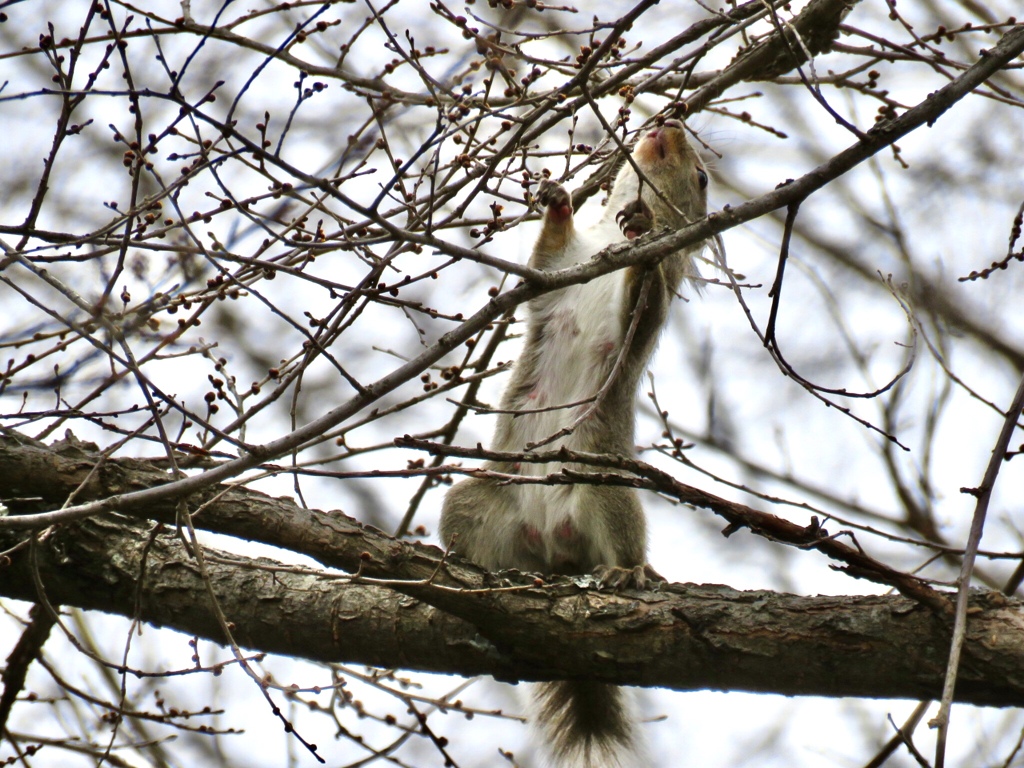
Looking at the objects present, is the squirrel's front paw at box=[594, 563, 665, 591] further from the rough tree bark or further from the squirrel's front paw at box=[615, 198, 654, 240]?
the squirrel's front paw at box=[615, 198, 654, 240]

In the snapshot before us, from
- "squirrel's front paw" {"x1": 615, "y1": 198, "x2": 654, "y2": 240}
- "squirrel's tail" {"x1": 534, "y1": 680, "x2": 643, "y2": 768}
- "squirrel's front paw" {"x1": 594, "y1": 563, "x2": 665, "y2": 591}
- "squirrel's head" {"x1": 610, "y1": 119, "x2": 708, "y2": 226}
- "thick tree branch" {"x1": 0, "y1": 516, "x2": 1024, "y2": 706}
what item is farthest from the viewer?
"squirrel's head" {"x1": 610, "y1": 119, "x2": 708, "y2": 226}

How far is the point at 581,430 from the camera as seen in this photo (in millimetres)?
5035

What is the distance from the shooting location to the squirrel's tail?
4578mm

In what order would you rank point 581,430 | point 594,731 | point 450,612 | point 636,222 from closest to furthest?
point 450,612, point 594,731, point 636,222, point 581,430

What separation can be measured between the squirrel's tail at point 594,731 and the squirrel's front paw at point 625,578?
0.54m

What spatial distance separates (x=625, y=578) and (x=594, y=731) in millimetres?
900

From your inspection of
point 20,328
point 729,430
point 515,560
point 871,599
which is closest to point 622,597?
point 871,599

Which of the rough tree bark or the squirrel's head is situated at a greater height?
the squirrel's head

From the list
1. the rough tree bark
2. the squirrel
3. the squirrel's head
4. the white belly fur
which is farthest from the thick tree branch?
the squirrel's head

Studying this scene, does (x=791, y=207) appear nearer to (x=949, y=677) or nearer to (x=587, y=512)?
(x=949, y=677)

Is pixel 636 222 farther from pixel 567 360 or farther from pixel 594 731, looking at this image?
pixel 594 731

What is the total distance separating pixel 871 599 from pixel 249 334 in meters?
8.17

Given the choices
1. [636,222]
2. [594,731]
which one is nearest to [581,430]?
[636,222]

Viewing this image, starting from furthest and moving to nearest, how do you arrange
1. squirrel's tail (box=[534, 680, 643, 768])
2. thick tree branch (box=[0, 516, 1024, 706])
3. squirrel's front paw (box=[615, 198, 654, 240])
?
squirrel's front paw (box=[615, 198, 654, 240]) < squirrel's tail (box=[534, 680, 643, 768]) < thick tree branch (box=[0, 516, 1024, 706])
